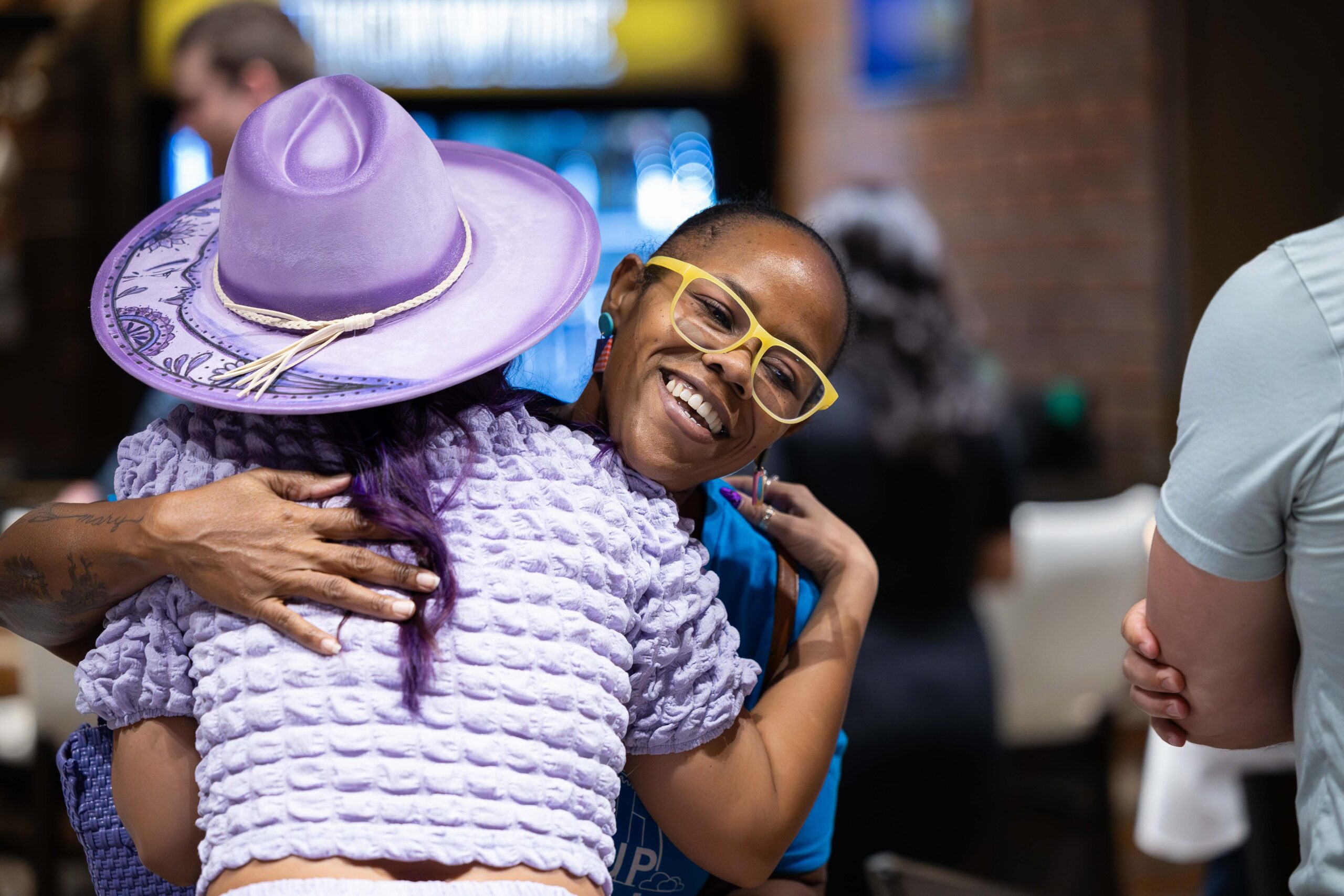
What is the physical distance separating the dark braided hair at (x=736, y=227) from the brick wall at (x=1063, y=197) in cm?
277

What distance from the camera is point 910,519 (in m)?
2.30

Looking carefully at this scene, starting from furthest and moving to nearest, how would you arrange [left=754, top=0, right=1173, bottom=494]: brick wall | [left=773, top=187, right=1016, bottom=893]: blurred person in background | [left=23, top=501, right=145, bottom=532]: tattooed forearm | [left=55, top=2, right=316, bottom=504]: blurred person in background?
[left=754, top=0, right=1173, bottom=494]: brick wall, [left=773, top=187, right=1016, bottom=893]: blurred person in background, [left=55, top=2, right=316, bottom=504]: blurred person in background, [left=23, top=501, right=145, bottom=532]: tattooed forearm

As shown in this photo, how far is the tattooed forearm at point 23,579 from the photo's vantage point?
98cm

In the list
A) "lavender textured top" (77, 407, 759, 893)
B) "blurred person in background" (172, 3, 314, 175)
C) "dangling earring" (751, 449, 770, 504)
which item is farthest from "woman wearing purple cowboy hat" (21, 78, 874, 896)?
"blurred person in background" (172, 3, 314, 175)

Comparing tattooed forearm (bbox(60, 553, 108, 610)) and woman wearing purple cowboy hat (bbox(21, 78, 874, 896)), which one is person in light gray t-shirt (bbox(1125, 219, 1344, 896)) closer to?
woman wearing purple cowboy hat (bbox(21, 78, 874, 896))

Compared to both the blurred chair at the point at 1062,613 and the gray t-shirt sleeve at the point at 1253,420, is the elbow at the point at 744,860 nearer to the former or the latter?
the gray t-shirt sleeve at the point at 1253,420

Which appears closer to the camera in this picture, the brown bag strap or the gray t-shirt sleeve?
the gray t-shirt sleeve

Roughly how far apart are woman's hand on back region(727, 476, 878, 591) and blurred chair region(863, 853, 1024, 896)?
0.54 m

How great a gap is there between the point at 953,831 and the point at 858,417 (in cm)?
84

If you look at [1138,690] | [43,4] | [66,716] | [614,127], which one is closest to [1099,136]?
[614,127]

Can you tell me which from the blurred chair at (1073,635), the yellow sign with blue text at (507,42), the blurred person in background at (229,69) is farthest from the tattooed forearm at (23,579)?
the yellow sign with blue text at (507,42)

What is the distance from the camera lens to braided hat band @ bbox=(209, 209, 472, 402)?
927 millimetres

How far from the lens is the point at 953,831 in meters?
2.30

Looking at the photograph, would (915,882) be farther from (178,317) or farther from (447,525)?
(178,317)
